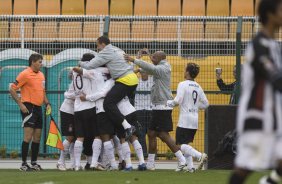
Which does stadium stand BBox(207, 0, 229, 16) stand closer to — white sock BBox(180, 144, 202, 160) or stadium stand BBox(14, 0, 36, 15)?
stadium stand BBox(14, 0, 36, 15)

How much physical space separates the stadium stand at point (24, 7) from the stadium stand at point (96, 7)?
1.60 metres

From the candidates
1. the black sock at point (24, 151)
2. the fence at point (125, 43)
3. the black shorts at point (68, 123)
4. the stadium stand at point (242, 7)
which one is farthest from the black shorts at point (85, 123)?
the stadium stand at point (242, 7)

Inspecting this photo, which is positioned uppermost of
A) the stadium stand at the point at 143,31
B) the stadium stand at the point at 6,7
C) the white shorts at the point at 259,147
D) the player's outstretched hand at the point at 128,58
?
the stadium stand at the point at 6,7

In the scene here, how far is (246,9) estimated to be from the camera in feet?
88.9

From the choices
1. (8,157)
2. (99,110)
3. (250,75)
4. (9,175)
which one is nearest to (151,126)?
(99,110)

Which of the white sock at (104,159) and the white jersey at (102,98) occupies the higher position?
the white jersey at (102,98)

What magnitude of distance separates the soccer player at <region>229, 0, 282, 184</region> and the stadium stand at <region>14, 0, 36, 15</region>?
66.0ft

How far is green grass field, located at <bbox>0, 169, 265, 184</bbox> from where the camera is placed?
13039 millimetres

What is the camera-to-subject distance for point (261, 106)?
7.93 metres

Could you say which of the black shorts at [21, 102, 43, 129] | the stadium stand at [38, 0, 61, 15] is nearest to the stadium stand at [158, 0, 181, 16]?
the stadium stand at [38, 0, 61, 15]

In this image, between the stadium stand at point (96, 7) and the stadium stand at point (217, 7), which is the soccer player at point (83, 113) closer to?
the stadium stand at point (96, 7)

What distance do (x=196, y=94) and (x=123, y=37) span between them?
3908mm

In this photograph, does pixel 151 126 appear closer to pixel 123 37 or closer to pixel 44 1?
pixel 123 37

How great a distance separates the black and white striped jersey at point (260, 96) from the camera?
7879 millimetres
